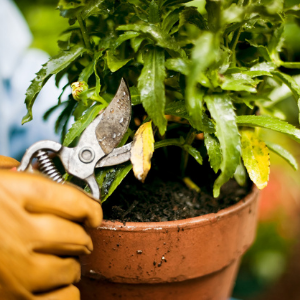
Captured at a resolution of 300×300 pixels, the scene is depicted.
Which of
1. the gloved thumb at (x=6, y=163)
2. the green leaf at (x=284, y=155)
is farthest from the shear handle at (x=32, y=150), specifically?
the green leaf at (x=284, y=155)

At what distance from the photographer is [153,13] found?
519 millimetres

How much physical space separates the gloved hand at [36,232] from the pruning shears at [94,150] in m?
0.05

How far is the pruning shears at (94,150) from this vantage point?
46cm

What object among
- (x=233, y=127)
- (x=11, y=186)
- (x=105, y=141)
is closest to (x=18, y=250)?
(x=11, y=186)

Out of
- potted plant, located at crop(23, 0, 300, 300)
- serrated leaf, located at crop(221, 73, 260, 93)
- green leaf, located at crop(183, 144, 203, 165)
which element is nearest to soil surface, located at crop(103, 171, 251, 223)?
potted plant, located at crop(23, 0, 300, 300)

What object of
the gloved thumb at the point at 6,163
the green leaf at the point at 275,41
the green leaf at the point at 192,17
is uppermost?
A: the green leaf at the point at 275,41

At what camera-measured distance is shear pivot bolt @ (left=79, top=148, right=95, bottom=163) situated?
0.48 metres

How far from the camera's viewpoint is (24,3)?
4.47ft

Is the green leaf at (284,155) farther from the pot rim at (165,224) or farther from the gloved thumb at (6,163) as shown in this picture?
the gloved thumb at (6,163)

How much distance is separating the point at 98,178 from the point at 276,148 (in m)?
0.40

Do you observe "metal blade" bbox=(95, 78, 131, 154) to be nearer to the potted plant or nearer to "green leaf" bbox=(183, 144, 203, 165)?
the potted plant

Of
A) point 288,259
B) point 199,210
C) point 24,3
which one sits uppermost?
point 24,3

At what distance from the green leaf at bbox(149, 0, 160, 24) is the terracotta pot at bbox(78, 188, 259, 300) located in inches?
13.7

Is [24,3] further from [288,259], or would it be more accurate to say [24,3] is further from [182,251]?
[288,259]
